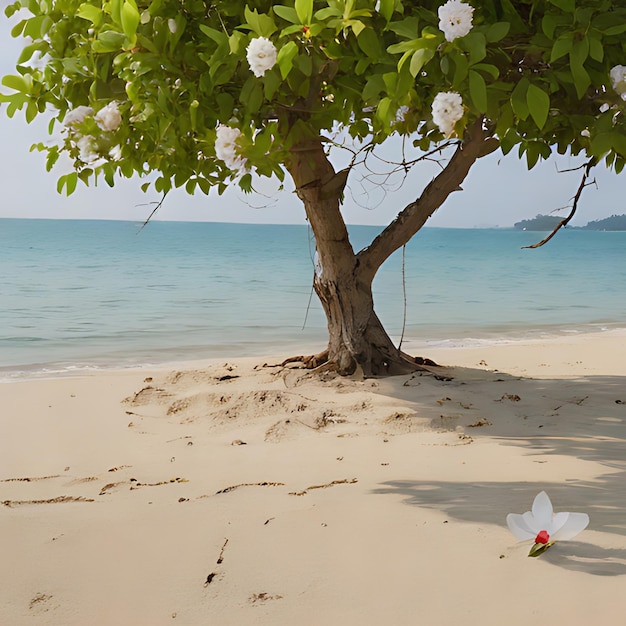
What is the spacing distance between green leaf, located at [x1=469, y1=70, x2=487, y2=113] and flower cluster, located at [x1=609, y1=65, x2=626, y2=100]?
47 cm

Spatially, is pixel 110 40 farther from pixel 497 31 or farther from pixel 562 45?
pixel 562 45

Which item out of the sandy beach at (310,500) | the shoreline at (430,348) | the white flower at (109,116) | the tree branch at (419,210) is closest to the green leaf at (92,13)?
the white flower at (109,116)

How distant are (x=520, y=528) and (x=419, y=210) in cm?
359

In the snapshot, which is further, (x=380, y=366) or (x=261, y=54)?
(x=380, y=366)

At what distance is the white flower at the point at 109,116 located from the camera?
2.74m

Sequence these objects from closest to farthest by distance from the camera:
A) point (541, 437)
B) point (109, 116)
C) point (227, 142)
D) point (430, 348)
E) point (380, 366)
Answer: point (227, 142)
point (109, 116)
point (541, 437)
point (380, 366)
point (430, 348)

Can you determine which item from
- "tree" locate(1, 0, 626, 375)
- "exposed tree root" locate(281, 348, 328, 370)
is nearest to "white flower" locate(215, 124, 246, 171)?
"tree" locate(1, 0, 626, 375)

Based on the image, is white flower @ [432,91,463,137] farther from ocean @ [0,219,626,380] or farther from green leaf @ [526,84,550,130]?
ocean @ [0,219,626,380]

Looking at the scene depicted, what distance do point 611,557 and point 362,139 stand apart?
338 centimetres

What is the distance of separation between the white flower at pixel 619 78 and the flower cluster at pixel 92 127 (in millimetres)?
1645

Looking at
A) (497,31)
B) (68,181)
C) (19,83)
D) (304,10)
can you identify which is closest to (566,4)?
(497,31)

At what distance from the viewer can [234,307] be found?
48.0 feet

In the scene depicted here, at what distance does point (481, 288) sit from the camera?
1920 cm

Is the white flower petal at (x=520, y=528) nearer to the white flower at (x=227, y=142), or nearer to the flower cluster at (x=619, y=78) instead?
the flower cluster at (x=619, y=78)
